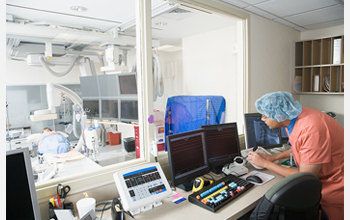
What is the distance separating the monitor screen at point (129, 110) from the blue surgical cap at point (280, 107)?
99 centimetres

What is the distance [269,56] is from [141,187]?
2307 millimetres

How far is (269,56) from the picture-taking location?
9.16 ft

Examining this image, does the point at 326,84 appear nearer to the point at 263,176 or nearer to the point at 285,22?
the point at 285,22

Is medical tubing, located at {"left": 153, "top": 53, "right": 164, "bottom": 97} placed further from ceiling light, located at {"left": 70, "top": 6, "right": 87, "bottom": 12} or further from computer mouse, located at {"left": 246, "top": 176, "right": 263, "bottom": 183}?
computer mouse, located at {"left": 246, "top": 176, "right": 263, "bottom": 183}

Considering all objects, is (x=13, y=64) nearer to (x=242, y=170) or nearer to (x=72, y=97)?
(x=72, y=97)

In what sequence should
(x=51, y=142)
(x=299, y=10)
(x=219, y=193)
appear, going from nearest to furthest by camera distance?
(x=219, y=193) < (x=51, y=142) < (x=299, y=10)

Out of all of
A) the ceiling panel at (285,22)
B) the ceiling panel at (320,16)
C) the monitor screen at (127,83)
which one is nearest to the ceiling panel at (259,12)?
the ceiling panel at (285,22)

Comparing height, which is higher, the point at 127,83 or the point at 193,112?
the point at 127,83

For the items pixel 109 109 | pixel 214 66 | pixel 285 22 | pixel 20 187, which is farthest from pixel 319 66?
pixel 20 187

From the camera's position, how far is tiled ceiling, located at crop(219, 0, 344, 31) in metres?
2.20

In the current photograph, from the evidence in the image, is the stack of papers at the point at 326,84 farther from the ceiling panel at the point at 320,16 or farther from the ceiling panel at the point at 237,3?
the ceiling panel at the point at 237,3

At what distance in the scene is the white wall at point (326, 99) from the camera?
315 centimetres

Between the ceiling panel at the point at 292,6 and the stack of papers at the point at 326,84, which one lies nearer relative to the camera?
the ceiling panel at the point at 292,6

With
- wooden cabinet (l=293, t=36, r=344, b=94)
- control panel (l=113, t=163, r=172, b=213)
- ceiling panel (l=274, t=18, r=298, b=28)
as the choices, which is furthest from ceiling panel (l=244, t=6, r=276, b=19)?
control panel (l=113, t=163, r=172, b=213)
